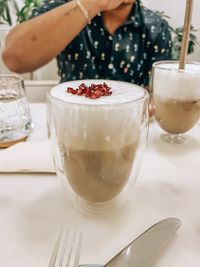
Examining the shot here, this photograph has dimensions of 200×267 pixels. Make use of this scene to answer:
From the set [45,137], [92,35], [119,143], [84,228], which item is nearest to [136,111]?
[119,143]

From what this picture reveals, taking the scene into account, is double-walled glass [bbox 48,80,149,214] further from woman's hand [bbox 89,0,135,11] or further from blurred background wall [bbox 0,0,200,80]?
blurred background wall [bbox 0,0,200,80]

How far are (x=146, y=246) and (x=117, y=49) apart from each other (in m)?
0.79

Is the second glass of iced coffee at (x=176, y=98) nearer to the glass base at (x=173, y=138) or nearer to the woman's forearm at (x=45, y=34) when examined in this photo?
the glass base at (x=173, y=138)

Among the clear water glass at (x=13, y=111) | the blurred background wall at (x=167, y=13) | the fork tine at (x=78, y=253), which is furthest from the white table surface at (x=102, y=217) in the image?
the blurred background wall at (x=167, y=13)

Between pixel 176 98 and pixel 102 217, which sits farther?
pixel 176 98

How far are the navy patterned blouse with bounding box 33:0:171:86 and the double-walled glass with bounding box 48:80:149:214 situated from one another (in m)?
0.61

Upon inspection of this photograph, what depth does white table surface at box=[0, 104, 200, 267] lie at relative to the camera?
33 cm

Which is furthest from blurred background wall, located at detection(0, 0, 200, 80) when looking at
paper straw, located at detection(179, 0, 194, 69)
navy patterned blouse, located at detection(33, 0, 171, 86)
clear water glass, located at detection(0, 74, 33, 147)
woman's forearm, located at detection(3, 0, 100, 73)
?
paper straw, located at detection(179, 0, 194, 69)

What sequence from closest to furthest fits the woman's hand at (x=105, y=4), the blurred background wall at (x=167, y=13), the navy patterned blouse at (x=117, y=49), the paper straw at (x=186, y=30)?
the paper straw at (x=186, y=30)
the woman's hand at (x=105, y=4)
the navy patterned blouse at (x=117, y=49)
the blurred background wall at (x=167, y=13)

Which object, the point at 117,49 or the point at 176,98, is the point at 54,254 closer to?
the point at 176,98

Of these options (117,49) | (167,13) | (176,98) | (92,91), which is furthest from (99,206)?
(167,13)

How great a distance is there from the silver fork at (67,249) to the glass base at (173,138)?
30 cm

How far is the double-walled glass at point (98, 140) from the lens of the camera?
0.35 metres

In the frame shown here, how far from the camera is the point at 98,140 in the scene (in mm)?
363
